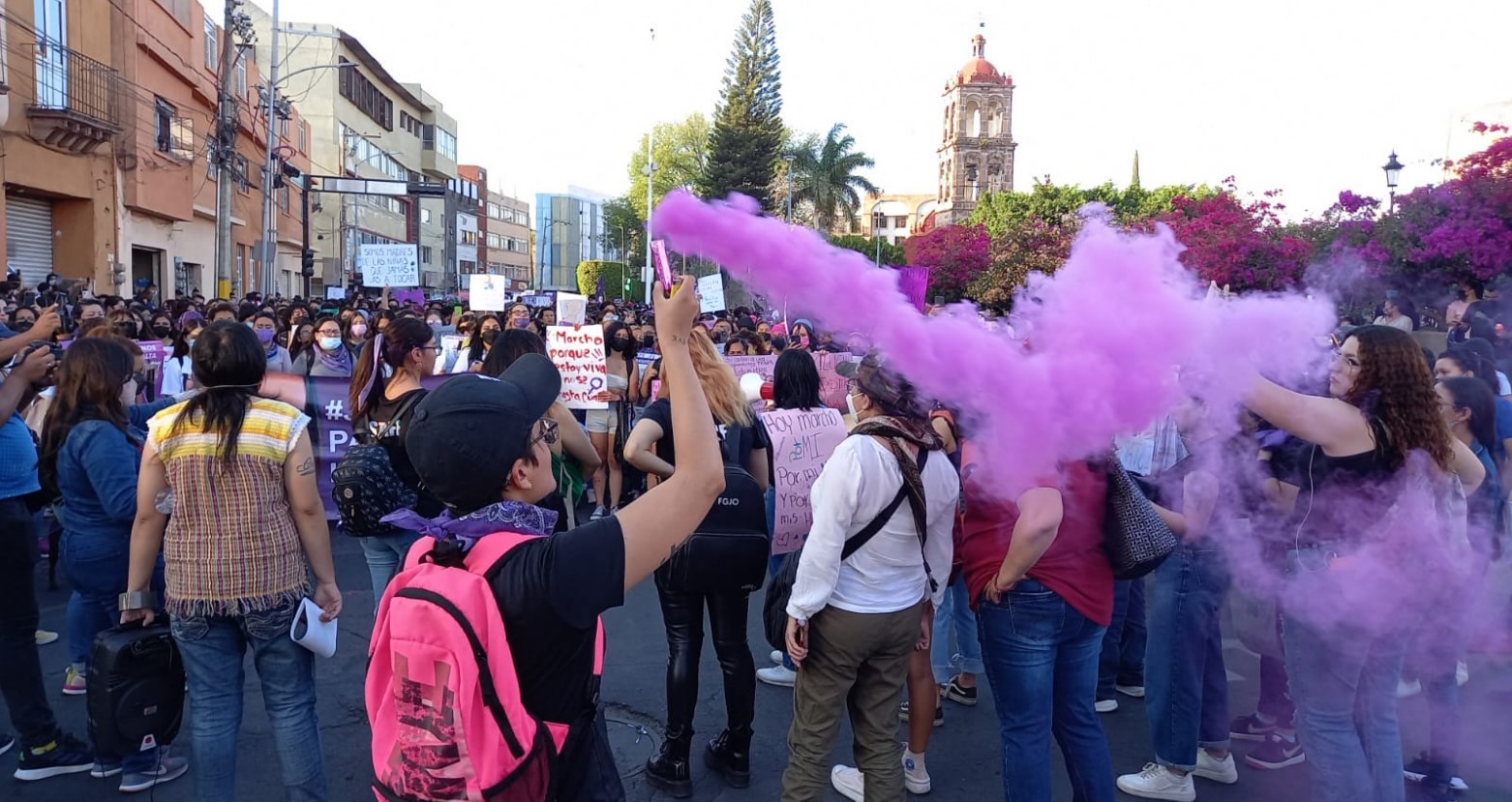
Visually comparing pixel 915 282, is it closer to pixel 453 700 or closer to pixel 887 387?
pixel 887 387

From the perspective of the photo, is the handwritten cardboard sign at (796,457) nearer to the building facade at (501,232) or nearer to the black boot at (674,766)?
the black boot at (674,766)

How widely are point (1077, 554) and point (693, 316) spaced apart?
1856 mm

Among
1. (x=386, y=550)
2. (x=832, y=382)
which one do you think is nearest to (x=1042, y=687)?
(x=386, y=550)

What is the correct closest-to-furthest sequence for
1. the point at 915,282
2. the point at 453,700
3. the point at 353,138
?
the point at 453,700 → the point at 915,282 → the point at 353,138

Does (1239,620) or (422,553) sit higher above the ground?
(422,553)

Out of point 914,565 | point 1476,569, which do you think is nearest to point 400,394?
point 914,565

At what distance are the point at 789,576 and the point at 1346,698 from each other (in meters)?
1.93

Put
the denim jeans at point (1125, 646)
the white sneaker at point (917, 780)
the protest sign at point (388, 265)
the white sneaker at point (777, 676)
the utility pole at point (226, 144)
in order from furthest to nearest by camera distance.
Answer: the utility pole at point (226, 144)
the protest sign at point (388, 265)
the white sneaker at point (777, 676)
the denim jeans at point (1125, 646)
the white sneaker at point (917, 780)

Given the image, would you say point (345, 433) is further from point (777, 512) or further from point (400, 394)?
point (777, 512)

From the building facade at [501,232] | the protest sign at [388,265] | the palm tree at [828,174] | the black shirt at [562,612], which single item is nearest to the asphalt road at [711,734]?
the black shirt at [562,612]

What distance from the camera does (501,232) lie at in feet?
331

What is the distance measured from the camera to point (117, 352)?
3660 millimetres

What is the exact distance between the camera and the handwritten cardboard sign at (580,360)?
8156 millimetres

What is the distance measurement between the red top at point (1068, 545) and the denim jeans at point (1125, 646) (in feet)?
5.59
